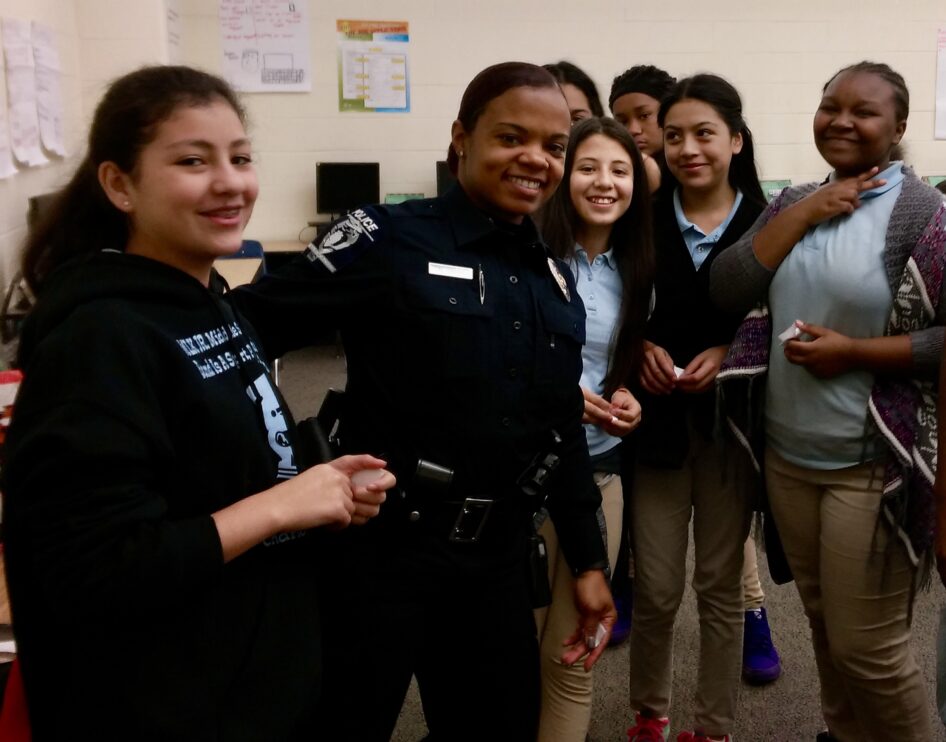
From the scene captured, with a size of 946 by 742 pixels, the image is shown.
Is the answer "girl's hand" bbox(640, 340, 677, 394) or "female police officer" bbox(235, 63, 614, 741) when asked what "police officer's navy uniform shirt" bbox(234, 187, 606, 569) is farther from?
"girl's hand" bbox(640, 340, 677, 394)

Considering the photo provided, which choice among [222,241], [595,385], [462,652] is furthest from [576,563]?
[222,241]

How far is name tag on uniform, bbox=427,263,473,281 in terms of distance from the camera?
1320mm

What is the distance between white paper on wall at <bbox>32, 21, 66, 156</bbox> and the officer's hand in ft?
9.84

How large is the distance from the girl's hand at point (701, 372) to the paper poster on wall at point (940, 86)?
5050mm

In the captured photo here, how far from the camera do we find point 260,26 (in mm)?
5301

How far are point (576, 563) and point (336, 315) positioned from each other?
0.63 m

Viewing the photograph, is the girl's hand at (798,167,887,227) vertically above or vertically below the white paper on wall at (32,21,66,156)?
below

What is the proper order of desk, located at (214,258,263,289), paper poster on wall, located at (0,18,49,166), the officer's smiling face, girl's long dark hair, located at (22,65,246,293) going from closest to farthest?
girl's long dark hair, located at (22,65,246,293)
the officer's smiling face
paper poster on wall, located at (0,18,49,166)
desk, located at (214,258,263,289)

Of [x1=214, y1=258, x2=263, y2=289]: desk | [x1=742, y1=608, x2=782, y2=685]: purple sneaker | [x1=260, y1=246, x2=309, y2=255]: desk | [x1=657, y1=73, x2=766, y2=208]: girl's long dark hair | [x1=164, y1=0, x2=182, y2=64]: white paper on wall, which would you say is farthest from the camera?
[x1=260, y1=246, x2=309, y2=255]: desk

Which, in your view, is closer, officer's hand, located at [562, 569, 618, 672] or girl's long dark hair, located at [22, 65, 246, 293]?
girl's long dark hair, located at [22, 65, 246, 293]

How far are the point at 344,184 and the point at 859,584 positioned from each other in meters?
4.46

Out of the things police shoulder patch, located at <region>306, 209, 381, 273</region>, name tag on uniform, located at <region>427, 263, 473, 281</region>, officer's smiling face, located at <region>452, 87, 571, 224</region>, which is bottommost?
name tag on uniform, located at <region>427, 263, 473, 281</region>

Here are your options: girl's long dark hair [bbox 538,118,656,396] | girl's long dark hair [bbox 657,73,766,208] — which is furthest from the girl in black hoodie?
girl's long dark hair [bbox 657,73,766,208]

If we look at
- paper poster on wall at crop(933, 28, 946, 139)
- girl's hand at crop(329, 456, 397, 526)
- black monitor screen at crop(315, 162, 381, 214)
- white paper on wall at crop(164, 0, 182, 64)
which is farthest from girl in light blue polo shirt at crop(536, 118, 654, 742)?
paper poster on wall at crop(933, 28, 946, 139)
